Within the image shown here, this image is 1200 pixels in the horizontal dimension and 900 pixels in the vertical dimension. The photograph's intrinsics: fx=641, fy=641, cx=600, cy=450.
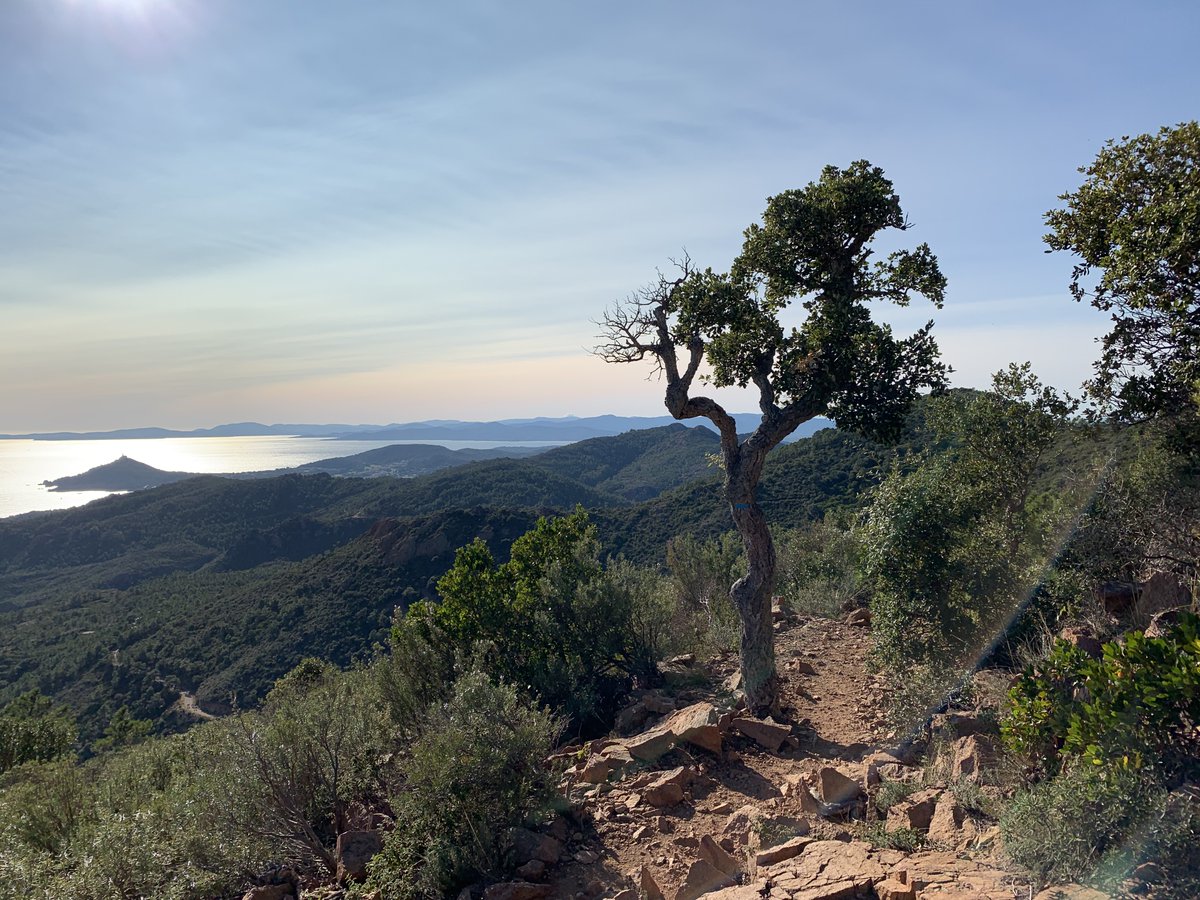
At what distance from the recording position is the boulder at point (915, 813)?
190 inches

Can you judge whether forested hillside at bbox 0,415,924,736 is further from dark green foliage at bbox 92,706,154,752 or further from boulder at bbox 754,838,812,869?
dark green foliage at bbox 92,706,154,752

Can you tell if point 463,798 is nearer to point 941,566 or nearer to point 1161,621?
point 941,566

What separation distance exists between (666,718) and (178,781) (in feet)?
19.4

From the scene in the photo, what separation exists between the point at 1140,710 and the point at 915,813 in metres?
1.80

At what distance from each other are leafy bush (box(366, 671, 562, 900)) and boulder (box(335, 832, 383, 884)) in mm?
205

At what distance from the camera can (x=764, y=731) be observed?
7504 millimetres

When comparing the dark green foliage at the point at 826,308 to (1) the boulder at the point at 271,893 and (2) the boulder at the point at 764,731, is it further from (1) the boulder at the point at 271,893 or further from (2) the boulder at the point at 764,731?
(1) the boulder at the point at 271,893

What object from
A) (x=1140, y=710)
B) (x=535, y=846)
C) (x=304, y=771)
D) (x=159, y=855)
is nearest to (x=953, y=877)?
(x=1140, y=710)

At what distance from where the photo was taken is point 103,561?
85.7 metres

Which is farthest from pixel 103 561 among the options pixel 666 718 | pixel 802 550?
pixel 666 718

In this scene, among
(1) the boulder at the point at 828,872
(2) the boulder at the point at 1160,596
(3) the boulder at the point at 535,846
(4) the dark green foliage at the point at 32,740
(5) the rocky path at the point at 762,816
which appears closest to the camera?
(1) the boulder at the point at 828,872

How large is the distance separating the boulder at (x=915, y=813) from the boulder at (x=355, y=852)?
4464mm

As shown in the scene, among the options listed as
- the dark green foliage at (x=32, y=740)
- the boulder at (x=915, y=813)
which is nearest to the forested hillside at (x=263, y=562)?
the boulder at (x=915, y=813)

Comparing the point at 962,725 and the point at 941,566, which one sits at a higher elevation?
the point at 941,566
